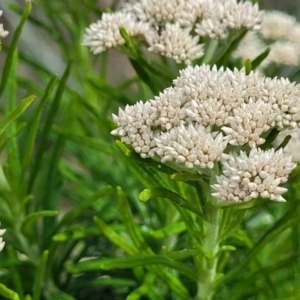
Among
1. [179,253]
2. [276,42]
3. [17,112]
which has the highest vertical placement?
[276,42]

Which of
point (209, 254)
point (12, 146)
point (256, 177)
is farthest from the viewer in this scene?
point (12, 146)

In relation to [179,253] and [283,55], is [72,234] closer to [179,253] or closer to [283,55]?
[179,253]

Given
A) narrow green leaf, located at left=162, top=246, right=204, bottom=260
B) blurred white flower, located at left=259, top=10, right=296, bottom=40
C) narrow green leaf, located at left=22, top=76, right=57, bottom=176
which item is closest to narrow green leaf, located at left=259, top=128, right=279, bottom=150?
narrow green leaf, located at left=162, top=246, right=204, bottom=260

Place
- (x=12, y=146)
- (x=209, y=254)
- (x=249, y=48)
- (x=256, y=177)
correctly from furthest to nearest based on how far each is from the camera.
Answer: (x=249, y=48)
(x=12, y=146)
(x=209, y=254)
(x=256, y=177)

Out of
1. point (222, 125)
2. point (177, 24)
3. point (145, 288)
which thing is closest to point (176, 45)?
point (177, 24)

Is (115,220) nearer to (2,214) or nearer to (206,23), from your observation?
(2,214)

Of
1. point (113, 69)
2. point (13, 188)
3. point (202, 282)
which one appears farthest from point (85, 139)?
point (113, 69)
